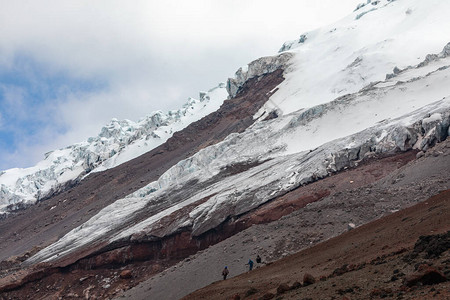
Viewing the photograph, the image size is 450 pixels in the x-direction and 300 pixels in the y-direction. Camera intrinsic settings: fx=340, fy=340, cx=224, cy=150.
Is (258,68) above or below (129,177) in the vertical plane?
above

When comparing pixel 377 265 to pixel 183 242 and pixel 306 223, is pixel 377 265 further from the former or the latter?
pixel 183 242

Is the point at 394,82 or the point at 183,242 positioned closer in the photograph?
the point at 183,242

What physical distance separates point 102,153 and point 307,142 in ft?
322

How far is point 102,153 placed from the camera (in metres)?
126

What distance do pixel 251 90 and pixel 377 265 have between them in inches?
3679

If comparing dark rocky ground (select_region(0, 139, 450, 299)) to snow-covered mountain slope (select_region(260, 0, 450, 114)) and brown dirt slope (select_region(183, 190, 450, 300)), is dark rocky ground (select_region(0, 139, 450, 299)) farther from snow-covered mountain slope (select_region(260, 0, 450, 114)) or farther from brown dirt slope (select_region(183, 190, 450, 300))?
snow-covered mountain slope (select_region(260, 0, 450, 114))

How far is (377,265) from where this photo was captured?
1127cm

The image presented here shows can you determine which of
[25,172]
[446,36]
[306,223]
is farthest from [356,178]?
[25,172]

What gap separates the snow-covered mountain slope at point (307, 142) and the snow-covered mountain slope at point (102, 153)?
50036mm

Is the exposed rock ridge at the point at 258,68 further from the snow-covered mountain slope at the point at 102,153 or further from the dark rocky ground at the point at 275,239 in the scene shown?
the dark rocky ground at the point at 275,239

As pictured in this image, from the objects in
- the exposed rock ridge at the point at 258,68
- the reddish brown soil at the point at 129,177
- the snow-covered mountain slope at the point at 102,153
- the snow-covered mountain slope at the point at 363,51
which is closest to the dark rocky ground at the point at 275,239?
the reddish brown soil at the point at 129,177

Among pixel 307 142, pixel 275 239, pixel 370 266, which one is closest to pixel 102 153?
pixel 307 142

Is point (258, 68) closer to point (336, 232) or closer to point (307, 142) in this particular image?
point (307, 142)

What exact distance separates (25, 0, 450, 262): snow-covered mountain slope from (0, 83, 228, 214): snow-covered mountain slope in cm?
5004
